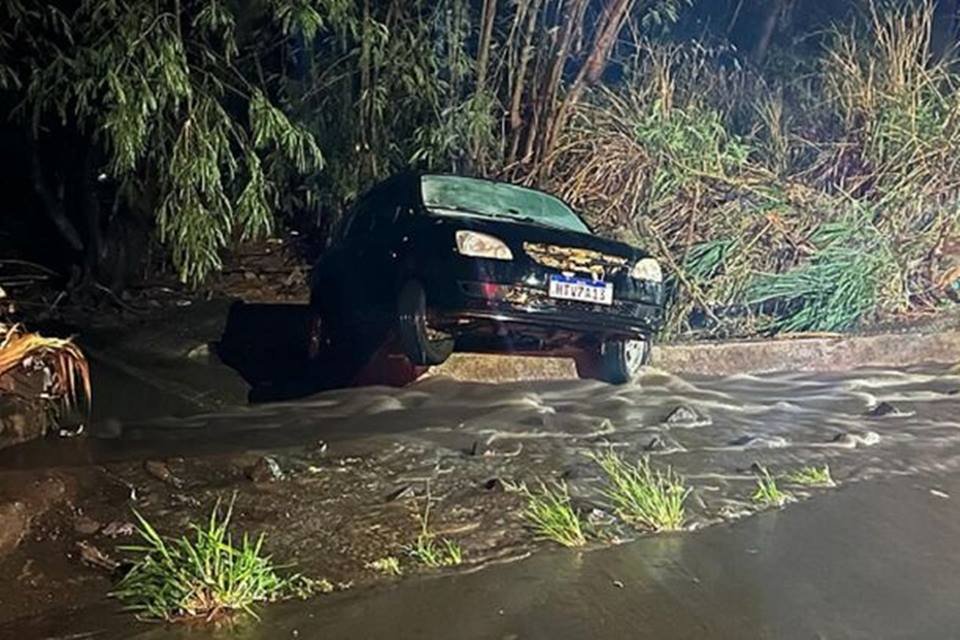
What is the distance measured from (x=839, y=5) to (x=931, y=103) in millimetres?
4322

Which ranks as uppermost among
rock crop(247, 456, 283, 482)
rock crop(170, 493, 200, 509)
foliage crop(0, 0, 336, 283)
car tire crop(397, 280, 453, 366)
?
foliage crop(0, 0, 336, 283)

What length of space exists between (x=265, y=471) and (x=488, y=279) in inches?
76.4

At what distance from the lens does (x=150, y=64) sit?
21.6 feet

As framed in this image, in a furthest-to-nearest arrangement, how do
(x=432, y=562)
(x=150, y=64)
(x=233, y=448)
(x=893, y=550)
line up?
1. (x=150, y=64)
2. (x=233, y=448)
3. (x=893, y=550)
4. (x=432, y=562)

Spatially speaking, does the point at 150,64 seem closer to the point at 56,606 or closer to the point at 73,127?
the point at 73,127

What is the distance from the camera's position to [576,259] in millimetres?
6008

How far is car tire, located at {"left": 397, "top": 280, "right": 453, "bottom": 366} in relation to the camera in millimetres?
6020

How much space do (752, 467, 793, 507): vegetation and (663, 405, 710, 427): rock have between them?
124cm

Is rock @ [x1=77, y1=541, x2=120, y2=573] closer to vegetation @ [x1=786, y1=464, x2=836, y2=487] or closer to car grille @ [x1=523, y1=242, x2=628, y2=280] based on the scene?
vegetation @ [x1=786, y1=464, x2=836, y2=487]

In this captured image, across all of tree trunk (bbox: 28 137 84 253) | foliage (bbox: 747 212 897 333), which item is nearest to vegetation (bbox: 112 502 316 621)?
foliage (bbox: 747 212 897 333)

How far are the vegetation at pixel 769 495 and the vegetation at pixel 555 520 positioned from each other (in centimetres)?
89

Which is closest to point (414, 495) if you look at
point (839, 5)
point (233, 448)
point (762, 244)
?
point (233, 448)

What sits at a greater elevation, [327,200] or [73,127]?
[73,127]

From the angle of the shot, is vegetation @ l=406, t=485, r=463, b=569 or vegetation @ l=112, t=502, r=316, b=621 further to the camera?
vegetation @ l=406, t=485, r=463, b=569
